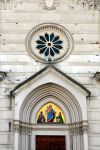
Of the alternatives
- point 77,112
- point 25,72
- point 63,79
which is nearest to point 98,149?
point 77,112

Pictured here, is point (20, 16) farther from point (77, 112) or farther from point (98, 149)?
point (98, 149)

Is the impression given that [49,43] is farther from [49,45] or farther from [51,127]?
[51,127]

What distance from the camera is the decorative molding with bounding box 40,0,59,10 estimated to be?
1655 centimetres

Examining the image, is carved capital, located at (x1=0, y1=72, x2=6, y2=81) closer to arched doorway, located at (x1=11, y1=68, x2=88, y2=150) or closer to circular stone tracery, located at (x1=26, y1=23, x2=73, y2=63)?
arched doorway, located at (x1=11, y1=68, x2=88, y2=150)

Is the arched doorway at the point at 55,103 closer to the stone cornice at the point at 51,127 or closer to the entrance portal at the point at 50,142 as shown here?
the stone cornice at the point at 51,127

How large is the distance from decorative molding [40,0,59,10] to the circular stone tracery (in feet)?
2.78

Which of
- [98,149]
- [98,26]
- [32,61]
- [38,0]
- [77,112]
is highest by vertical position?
[38,0]

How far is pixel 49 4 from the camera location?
16594 mm

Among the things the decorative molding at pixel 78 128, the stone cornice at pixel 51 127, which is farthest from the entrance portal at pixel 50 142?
the decorative molding at pixel 78 128

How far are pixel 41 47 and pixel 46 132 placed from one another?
3.76 meters

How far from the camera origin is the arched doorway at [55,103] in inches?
591

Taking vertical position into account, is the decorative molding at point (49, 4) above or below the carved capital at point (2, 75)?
above

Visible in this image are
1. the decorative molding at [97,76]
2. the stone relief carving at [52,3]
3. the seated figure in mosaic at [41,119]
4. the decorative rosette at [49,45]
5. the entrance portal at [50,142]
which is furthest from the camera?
the stone relief carving at [52,3]

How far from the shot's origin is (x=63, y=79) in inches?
608
